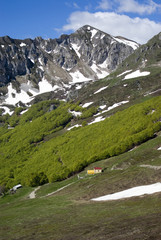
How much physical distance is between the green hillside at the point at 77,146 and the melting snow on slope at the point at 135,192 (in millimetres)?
42733

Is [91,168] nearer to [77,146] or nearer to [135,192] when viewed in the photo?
A: [135,192]

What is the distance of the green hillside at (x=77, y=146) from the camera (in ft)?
281

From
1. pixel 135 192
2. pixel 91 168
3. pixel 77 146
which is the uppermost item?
pixel 77 146

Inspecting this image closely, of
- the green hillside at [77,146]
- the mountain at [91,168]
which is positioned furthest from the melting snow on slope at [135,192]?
the green hillside at [77,146]

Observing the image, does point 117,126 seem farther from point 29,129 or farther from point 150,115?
point 29,129

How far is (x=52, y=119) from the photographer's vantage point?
194750 millimetres

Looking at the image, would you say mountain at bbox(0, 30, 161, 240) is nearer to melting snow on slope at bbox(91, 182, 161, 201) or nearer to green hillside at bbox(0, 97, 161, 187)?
melting snow on slope at bbox(91, 182, 161, 201)

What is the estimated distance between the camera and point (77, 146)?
383 ft

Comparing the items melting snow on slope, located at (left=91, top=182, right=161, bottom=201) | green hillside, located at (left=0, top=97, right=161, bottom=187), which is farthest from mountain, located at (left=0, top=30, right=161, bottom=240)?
green hillside, located at (left=0, top=97, right=161, bottom=187)

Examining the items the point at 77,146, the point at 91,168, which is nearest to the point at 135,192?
the point at 91,168

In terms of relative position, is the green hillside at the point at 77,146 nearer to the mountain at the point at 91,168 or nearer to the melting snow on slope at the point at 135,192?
the mountain at the point at 91,168

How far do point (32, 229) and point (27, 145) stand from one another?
145 m

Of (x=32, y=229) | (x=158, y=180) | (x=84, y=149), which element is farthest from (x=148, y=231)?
(x=84, y=149)

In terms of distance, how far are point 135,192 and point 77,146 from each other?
80.8 meters
